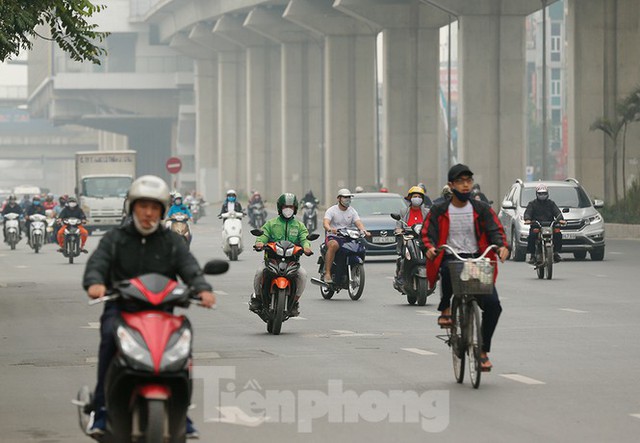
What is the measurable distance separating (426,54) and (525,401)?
210 ft

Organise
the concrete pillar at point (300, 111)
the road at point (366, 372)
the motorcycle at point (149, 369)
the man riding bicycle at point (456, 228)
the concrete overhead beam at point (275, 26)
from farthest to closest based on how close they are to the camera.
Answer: the concrete pillar at point (300, 111) → the concrete overhead beam at point (275, 26) → the man riding bicycle at point (456, 228) → the road at point (366, 372) → the motorcycle at point (149, 369)

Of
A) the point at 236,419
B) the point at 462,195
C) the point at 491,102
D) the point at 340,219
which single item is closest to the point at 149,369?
the point at 236,419

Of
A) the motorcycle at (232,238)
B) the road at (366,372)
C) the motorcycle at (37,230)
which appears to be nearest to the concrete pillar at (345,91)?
the motorcycle at (37,230)

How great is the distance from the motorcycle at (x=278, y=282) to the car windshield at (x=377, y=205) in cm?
1832

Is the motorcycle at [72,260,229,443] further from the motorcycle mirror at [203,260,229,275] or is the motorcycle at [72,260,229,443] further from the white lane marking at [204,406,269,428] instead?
the white lane marking at [204,406,269,428]

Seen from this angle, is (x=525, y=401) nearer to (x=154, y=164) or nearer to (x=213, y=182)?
(x=213, y=182)

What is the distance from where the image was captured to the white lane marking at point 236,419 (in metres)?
10.8

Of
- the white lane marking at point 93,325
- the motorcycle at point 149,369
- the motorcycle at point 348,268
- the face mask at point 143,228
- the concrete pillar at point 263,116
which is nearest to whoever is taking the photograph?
the motorcycle at point 149,369

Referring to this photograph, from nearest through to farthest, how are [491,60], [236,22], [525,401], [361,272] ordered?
1. [525,401]
2. [361,272]
3. [491,60]
4. [236,22]

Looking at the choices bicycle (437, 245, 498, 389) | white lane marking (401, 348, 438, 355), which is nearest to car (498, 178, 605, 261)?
white lane marking (401, 348, 438, 355)

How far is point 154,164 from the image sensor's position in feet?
514

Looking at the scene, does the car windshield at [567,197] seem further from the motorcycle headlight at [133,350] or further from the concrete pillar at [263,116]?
the concrete pillar at [263,116]

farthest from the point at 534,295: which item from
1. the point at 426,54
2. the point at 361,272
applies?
the point at 426,54

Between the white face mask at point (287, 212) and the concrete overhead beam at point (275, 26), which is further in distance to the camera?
the concrete overhead beam at point (275, 26)
